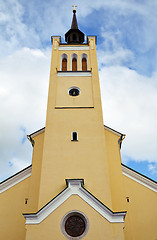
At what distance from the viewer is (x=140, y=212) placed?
1288 centimetres

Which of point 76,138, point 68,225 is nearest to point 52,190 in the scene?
point 68,225

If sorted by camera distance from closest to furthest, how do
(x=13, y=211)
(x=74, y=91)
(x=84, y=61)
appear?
1. (x=13, y=211)
2. (x=74, y=91)
3. (x=84, y=61)

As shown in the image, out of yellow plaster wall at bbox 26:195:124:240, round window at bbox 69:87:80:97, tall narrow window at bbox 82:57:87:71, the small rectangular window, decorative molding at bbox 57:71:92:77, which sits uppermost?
tall narrow window at bbox 82:57:87:71

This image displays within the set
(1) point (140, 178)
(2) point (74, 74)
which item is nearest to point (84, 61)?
(2) point (74, 74)

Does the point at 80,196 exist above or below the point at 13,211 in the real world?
below

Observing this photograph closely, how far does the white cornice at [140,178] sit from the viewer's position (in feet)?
45.1

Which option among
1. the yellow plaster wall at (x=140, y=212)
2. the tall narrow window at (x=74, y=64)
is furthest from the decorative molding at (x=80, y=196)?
the tall narrow window at (x=74, y=64)

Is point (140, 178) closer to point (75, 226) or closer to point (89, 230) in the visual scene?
point (89, 230)

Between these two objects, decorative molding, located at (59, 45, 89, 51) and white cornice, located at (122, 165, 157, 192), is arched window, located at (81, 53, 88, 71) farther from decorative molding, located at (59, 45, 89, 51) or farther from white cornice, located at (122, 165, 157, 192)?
white cornice, located at (122, 165, 157, 192)

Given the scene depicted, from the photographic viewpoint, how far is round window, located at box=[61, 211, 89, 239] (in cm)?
1019

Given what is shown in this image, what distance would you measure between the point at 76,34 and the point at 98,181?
48.6 feet

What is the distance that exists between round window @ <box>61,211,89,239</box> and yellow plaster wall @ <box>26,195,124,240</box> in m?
0.15

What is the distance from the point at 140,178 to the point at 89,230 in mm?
5136

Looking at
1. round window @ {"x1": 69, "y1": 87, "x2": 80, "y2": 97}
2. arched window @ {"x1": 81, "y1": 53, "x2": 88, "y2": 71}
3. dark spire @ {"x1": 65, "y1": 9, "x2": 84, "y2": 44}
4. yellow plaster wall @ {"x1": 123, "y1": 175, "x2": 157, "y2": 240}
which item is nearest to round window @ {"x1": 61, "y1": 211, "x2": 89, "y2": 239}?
yellow plaster wall @ {"x1": 123, "y1": 175, "x2": 157, "y2": 240}
